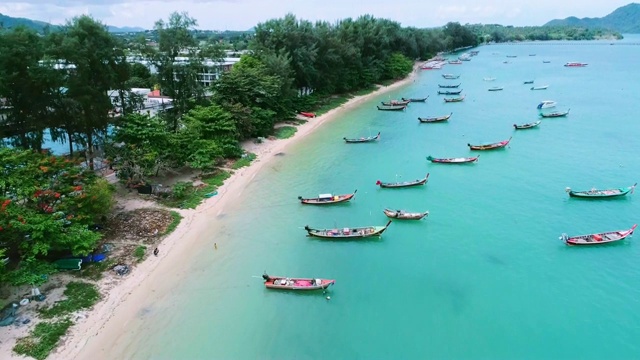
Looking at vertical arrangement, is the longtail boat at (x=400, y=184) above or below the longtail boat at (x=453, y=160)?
below

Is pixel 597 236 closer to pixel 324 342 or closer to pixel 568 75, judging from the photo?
pixel 324 342

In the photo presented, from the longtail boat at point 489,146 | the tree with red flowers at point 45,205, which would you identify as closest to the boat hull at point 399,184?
the longtail boat at point 489,146

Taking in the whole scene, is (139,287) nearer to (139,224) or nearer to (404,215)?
(139,224)

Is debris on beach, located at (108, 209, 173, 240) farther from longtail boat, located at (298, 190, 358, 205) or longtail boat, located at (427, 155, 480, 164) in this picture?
longtail boat, located at (427, 155, 480, 164)

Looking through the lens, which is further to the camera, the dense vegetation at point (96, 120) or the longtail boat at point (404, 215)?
the longtail boat at point (404, 215)

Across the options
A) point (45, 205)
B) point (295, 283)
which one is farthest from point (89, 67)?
point (295, 283)

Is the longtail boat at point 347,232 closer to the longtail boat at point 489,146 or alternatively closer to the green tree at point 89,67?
the green tree at point 89,67

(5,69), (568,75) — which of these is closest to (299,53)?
(5,69)
